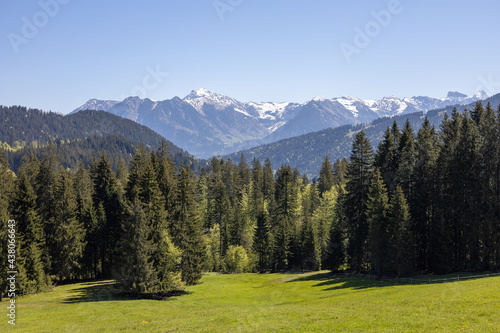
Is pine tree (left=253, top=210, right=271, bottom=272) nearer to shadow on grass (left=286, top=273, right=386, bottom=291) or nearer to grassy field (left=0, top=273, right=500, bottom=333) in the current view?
shadow on grass (left=286, top=273, right=386, bottom=291)

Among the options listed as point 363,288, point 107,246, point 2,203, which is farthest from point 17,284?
point 363,288

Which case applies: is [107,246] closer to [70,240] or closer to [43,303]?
[70,240]

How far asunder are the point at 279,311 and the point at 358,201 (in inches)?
1243

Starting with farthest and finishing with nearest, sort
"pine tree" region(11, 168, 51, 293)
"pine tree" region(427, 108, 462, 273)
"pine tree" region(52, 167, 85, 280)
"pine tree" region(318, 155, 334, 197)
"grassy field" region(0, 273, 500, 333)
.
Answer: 1. "pine tree" region(318, 155, 334, 197)
2. "pine tree" region(52, 167, 85, 280)
3. "pine tree" region(427, 108, 462, 273)
4. "pine tree" region(11, 168, 51, 293)
5. "grassy field" region(0, 273, 500, 333)

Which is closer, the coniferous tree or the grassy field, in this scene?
the grassy field

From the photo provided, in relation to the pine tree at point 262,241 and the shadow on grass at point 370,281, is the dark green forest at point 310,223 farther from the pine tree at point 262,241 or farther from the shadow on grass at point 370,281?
the pine tree at point 262,241

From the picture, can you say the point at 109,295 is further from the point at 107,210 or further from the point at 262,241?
the point at 262,241

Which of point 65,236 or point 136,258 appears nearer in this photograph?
point 136,258

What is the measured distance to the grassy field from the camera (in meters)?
23.3

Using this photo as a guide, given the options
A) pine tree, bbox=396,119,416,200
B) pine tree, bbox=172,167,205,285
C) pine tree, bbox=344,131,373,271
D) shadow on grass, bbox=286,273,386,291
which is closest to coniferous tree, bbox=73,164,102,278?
pine tree, bbox=172,167,205,285

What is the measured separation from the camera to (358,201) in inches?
2282

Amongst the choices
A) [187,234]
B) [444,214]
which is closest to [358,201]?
[444,214]

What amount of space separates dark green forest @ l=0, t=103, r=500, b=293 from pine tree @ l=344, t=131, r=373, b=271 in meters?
0.17

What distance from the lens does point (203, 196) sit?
11456 centimetres
